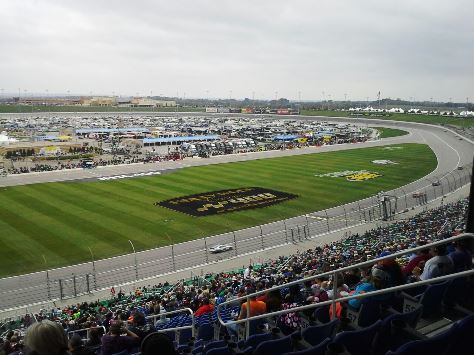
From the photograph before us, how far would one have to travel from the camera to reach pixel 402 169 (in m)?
68.2

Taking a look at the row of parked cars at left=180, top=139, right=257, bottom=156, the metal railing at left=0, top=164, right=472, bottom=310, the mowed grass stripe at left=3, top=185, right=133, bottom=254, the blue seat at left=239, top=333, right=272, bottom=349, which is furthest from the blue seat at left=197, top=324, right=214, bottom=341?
the row of parked cars at left=180, top=139, right=257, bottom=156

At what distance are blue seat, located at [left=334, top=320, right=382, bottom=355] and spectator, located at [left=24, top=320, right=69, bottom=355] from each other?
3005 millimetres

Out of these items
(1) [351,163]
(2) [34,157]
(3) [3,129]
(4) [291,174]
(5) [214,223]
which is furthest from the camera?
(3) [3,129]

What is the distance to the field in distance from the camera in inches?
1328

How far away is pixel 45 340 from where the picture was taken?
4.51 meters

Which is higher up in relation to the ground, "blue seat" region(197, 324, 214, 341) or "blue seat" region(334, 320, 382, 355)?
"blue seat" region(334, 320, 382, 355)

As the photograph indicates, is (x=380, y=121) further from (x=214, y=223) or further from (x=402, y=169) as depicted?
(x=214, y=223)

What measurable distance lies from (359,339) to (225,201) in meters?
42.1

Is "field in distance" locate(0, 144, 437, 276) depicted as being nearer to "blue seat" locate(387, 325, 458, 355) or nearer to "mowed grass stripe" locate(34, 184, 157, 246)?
"mowed grass stripe" locate(34, 184, 157, 246)

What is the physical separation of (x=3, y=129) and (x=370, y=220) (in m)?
125


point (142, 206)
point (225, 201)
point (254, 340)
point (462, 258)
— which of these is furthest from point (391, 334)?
point (225, 201)

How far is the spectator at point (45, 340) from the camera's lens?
14.8 feet

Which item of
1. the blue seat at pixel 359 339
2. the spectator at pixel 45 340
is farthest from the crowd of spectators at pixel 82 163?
the blue seat at pixel 359 339

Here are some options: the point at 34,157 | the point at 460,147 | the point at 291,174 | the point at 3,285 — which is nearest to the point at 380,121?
the point at 460,147
